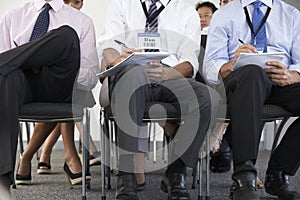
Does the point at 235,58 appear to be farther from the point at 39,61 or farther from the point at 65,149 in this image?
the point at 65,149

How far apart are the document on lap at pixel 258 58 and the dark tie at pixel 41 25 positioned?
983 millimetres

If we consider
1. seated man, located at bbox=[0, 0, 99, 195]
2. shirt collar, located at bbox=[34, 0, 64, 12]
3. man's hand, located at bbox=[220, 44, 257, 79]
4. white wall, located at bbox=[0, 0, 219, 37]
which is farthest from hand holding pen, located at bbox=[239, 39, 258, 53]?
white wall, located at bbox=[0, 0, 219, 37]

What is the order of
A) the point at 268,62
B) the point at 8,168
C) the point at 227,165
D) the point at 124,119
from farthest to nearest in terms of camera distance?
the point at 227,165 → the point at 268,62 → the point at 124,119 → the point at 8,168

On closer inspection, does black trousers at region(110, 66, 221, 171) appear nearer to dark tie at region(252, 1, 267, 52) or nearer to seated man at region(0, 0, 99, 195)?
seated man at region(0, 0, 99, 195)

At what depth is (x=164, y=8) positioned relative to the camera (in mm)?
2662

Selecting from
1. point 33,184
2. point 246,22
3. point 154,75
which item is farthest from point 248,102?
point 33,184

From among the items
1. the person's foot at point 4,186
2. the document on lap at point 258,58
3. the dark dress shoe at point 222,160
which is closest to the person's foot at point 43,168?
the dark dress shoe at point 222,160

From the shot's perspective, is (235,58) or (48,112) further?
(235,58)

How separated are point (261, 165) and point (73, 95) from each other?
6.11 feet

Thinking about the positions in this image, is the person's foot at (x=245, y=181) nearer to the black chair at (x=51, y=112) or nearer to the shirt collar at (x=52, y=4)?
the black chair at (x=51, y=112)

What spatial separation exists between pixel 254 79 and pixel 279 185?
0.56 metres

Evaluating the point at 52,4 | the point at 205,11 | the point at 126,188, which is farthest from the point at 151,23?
the point at 205,11

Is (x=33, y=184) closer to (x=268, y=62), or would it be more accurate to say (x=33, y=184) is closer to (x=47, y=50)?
(x=47, y=50)

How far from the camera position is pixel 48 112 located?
7.05 ft
